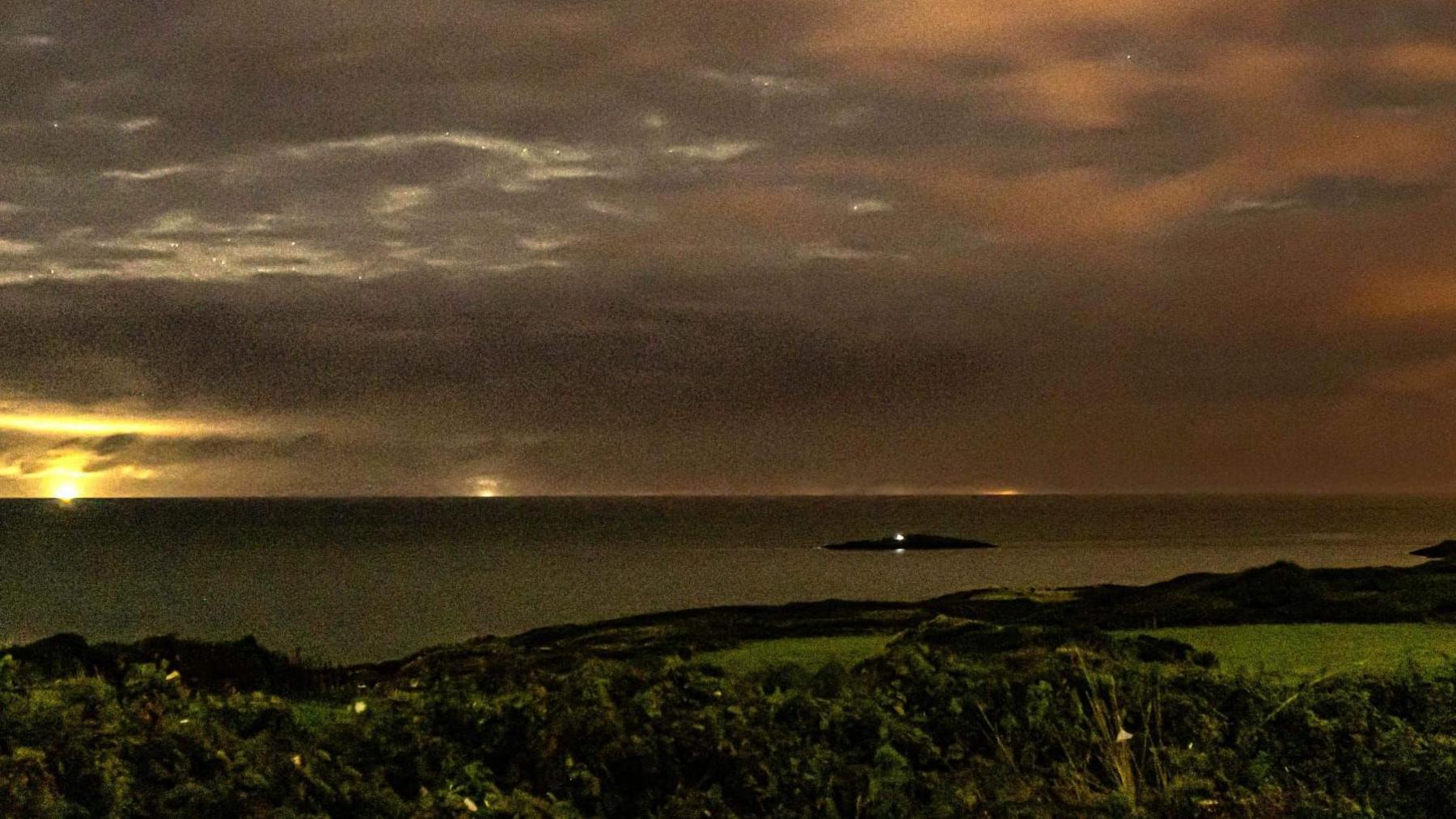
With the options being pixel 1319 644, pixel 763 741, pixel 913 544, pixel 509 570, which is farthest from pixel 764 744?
pixel 913 544

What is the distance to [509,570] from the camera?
3413 inches

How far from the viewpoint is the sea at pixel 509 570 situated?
5706cm

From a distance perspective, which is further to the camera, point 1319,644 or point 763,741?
point 1319,644

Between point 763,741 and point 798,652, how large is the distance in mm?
5250

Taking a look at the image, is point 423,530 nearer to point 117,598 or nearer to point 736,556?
point 736,556

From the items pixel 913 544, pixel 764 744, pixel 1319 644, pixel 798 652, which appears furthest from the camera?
pixel 913 544

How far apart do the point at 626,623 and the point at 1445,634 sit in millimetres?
8685

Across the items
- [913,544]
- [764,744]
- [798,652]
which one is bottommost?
[764,744]

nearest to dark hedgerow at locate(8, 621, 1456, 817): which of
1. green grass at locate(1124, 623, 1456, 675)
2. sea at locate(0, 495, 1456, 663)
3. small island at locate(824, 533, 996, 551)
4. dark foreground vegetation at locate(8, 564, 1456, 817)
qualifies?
dark foreground vegetation at locate(8, 564, 1456, 817)

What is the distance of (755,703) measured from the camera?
8.55 metres

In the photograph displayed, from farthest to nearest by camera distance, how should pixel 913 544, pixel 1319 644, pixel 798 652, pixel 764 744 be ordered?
1. pixel 913 544
2. pixel 1319 644
3. pixel 798 652
4. pixel 764 744

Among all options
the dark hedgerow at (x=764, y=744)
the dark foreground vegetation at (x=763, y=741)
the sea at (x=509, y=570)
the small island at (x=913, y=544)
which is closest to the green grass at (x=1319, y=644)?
the dark foreground vegetation at (x=763, y=741)

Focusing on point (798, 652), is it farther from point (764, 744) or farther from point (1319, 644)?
point (764, 744)

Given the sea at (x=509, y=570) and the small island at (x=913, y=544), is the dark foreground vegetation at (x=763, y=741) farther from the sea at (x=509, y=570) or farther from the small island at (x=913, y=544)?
the small island at (x=913, y=544)
